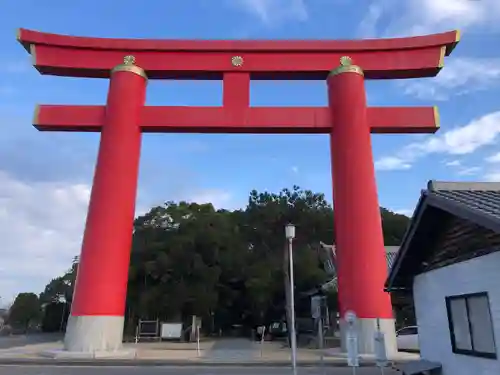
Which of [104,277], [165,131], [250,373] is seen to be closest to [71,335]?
[104,277]

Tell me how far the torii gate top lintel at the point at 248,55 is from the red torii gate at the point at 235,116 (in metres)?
0.04

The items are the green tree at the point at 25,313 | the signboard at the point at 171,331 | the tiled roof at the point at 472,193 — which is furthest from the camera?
the green tree at the point at 25,313

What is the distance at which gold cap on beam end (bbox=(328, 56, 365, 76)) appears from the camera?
17500mm

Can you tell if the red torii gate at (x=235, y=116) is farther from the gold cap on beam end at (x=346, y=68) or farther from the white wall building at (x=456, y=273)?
the white wall building at (x=456, y=273)

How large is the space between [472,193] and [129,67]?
14.6 m

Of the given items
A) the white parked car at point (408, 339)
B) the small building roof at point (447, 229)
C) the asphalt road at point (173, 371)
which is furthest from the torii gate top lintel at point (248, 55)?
the small building roof at point (447, 229)

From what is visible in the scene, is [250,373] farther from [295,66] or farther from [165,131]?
[295,66]

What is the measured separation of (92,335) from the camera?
47.3 ft

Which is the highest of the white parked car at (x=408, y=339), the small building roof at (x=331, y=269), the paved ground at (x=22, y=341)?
the small building roof at (x=331, y=269)

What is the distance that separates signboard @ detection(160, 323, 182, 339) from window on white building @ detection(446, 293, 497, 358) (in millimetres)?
18731

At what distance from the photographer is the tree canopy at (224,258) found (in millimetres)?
24328

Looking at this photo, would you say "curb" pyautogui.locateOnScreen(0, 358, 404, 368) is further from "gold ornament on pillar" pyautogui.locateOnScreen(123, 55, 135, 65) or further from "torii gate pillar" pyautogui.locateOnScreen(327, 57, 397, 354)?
"gold ornament on pillar" pyautogui.locateOnScreen(123, 55, 135, 65)

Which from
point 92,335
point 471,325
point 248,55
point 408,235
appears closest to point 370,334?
point 408,235

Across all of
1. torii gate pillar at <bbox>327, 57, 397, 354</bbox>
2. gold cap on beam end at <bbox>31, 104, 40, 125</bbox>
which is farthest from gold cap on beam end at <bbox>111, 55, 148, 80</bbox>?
torii gate pillar at <bbox>327, 57, 397, 354</bbox>
